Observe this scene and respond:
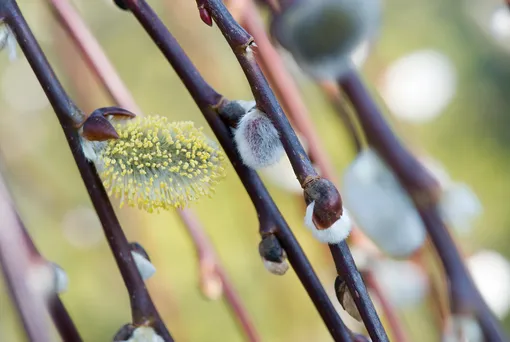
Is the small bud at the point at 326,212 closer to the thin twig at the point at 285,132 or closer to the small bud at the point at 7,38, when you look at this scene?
the thin twig at the point at 285,132

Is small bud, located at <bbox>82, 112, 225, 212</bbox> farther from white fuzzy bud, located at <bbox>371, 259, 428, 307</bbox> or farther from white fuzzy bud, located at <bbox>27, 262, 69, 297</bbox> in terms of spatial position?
white fuzzy bud, located at <bbox>371, 259, 428, 307</bbox>

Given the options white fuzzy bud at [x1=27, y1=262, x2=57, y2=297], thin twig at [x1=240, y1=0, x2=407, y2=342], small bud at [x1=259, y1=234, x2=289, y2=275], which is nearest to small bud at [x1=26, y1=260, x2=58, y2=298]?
white fuzzy bud at [x1=27, y1=262, x2=57, y2=297]

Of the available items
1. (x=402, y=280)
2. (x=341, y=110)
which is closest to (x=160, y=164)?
(x=341, y=110)

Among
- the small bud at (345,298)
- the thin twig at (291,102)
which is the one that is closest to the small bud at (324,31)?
the thin twig at (291,102)

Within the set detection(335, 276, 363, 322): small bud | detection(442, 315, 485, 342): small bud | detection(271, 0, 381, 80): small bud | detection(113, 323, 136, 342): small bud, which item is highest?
detection(271, 0, 381, 80): small bud

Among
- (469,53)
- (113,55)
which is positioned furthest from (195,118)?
(469,53)

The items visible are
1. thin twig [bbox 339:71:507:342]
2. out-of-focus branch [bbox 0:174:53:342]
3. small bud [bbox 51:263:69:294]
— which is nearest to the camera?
out-of-focus branch [bbox 0:174:53:342]

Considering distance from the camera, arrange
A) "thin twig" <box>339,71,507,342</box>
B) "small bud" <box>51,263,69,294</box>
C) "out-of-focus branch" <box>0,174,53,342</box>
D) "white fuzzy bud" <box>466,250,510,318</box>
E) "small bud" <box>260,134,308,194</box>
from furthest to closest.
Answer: "white fuzzy bud" <box>466,250,510,318</box> < "small bud" <box>260,134,308,194</box> < "thin twig" <box>339,71,507,342</box> < "small bud" <box>51,263,69,294</box> < "out-of-focus branch" <box>0,174,53,342</box>
